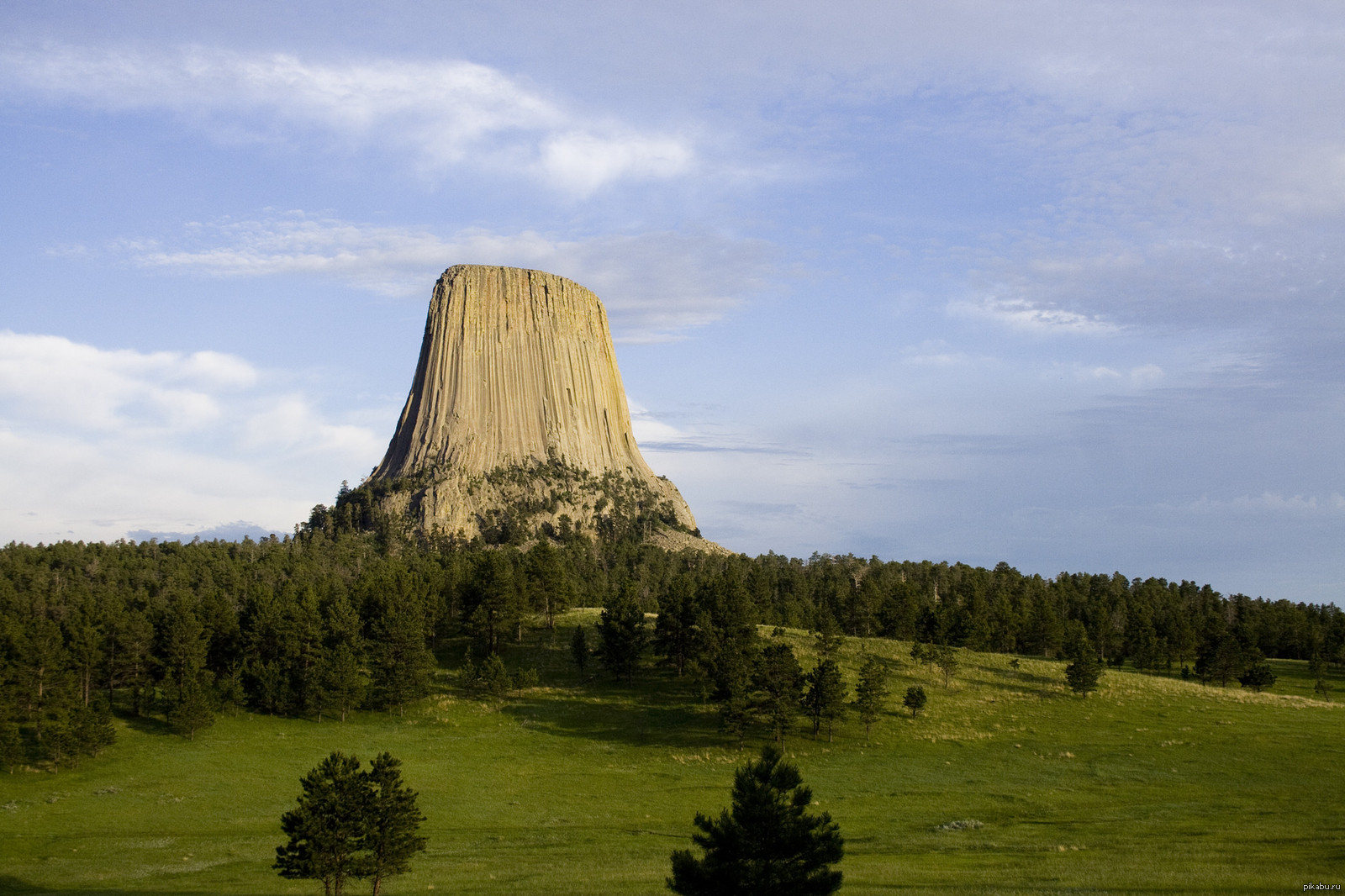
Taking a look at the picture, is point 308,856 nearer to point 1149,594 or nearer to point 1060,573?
point 1149,594

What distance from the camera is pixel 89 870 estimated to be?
130 ft

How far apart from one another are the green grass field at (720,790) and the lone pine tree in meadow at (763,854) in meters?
10.8

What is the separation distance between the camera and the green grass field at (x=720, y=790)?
120 ft

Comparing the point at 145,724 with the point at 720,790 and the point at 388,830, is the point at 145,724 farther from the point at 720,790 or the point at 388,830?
the point at 388,830

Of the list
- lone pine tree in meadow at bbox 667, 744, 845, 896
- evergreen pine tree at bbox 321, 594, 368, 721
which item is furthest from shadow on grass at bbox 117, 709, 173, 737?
lone pine tree in meadow at bbox 667, 744, 845, 896

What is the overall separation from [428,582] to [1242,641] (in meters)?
89.8

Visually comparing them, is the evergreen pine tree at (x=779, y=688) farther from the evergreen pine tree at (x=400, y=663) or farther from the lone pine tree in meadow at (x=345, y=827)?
the lone pine tree in meadow at (x=345, y=827)

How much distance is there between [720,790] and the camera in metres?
55.9

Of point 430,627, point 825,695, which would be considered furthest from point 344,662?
point 825,695

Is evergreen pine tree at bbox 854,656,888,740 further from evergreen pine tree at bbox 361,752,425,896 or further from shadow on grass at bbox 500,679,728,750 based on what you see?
evergreen pine tree at bbox 361,752,425,896

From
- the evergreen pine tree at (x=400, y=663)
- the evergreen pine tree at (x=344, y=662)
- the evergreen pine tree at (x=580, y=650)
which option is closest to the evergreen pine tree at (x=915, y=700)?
the evergreen pine tree at (x=580, y=650)

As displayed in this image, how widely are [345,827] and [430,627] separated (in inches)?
2587

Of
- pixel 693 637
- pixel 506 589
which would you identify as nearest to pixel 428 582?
pixel 506 589

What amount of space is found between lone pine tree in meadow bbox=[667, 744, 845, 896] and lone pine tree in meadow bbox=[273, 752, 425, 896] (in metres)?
14.0
